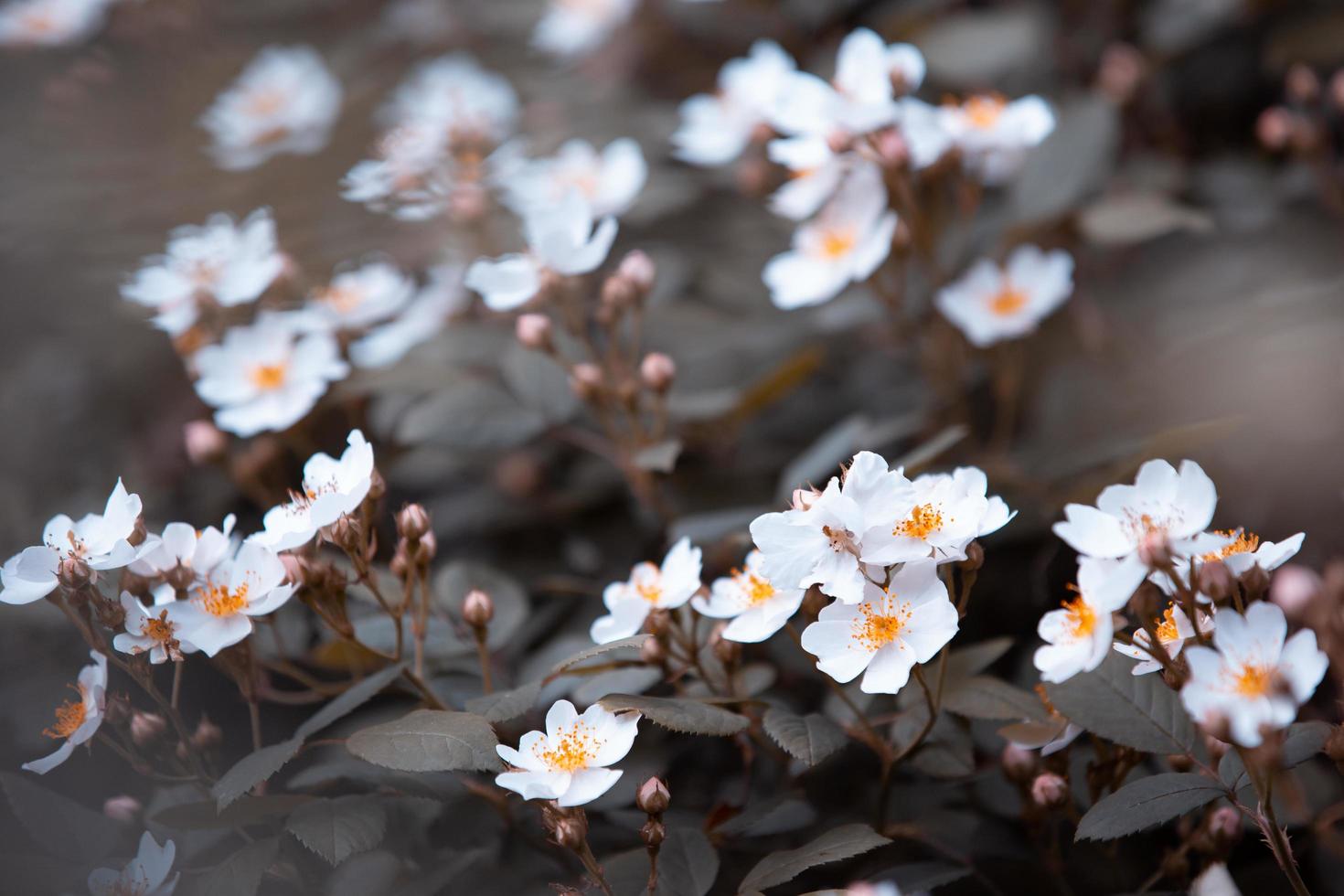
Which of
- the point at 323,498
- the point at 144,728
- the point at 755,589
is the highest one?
the point at 323,498

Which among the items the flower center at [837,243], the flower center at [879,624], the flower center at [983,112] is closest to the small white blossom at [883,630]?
the flower center at [879,624]

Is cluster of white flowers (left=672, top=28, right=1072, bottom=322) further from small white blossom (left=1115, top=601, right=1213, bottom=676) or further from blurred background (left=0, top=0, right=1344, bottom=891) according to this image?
small white blossom (left=1115, top=601, right=1213, bottom=676)

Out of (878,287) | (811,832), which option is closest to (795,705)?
(811,832)

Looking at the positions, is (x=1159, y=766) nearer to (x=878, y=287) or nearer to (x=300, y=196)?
(x=878, y=287)

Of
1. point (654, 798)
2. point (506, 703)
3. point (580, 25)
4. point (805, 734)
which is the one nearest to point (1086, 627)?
point (805, 734)

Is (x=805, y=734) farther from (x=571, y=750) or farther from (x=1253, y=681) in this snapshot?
(x=1253, y=681)
